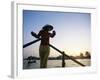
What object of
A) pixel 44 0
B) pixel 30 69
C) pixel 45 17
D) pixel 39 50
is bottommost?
pixel 30 69

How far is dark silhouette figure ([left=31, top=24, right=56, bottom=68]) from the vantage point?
1.50 meters

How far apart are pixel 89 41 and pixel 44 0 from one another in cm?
43

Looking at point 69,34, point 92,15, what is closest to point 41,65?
point 69,34

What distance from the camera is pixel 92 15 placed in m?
1.64

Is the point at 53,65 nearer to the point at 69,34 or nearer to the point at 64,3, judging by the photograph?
the point at 69,34

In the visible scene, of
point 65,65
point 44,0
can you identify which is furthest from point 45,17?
point 65,65

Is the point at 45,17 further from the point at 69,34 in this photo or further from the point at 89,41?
the point at 89,41

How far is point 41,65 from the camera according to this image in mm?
1498

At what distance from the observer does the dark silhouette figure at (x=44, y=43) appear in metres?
1.50

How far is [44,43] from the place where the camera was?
1.51 meters

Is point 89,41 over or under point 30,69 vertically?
over
